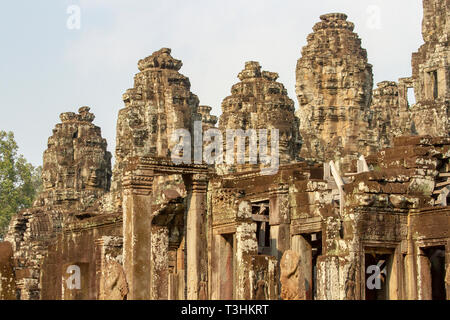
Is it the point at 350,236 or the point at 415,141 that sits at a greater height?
the point at 415,141

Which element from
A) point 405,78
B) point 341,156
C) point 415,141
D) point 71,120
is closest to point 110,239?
point 415,141

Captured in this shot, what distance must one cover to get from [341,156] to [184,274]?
711 inches

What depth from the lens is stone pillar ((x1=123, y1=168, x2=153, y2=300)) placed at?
32.2m

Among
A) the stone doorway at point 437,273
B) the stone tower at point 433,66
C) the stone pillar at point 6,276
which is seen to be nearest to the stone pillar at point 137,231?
the stone pillar at point 6,276

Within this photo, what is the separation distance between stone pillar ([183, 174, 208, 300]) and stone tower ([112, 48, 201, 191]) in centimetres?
1564

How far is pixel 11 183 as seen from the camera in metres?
78.4

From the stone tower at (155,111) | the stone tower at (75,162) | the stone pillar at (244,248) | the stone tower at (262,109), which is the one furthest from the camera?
the stone tower at (75,162)

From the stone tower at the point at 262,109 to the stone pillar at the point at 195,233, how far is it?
10.6 m

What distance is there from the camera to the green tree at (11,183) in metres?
76.7

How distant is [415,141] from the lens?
34.5m

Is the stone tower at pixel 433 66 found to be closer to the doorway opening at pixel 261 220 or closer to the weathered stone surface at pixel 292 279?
the doorway opening at pixel 261 220

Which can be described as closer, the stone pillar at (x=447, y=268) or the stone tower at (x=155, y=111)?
the stone pillar at (x=447, y=268)
